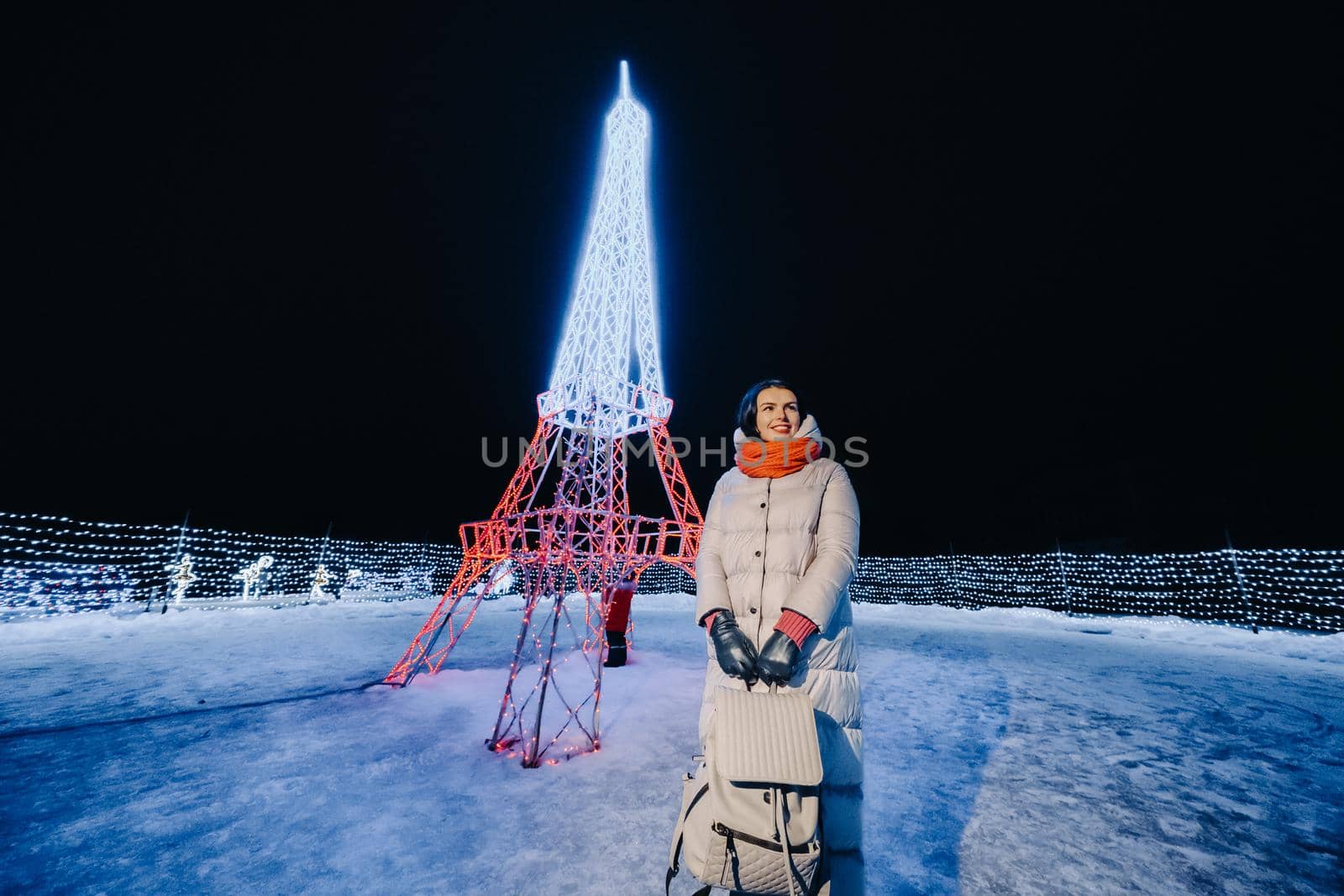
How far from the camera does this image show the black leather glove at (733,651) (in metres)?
1.78

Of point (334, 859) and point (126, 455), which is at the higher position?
point (126, 455)

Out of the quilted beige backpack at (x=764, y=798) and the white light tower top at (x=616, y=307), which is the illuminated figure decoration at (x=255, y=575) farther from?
the quilted beige backpack at (x=764, y=798)

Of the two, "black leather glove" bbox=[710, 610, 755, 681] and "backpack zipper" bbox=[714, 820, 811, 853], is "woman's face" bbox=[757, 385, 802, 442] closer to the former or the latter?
"black leather glove" bbox=[710, 610, 755, 681]

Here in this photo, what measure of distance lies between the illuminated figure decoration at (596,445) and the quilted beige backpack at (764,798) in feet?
10.7

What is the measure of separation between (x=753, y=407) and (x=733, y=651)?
1.12 m

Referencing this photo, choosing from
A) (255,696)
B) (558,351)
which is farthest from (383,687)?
(558,351)

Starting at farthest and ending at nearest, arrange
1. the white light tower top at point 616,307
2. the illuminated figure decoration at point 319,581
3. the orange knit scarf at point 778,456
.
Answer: the illuminated figure decoration at point 319,581 < the white light tower top at point 616,307 < the orange knit scarf at point 778,456

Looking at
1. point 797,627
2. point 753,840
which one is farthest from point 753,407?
point 753,840

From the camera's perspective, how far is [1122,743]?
4184 mm

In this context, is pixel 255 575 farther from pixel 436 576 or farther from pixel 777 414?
pixel 777 414

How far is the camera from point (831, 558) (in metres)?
1.87

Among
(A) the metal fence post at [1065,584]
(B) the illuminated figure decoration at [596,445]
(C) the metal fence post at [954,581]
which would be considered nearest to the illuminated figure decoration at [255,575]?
(B) the illuminated figure decoration at [596,445]

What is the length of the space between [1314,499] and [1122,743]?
21749mm

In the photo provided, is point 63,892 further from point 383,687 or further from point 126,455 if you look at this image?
point 126,455
